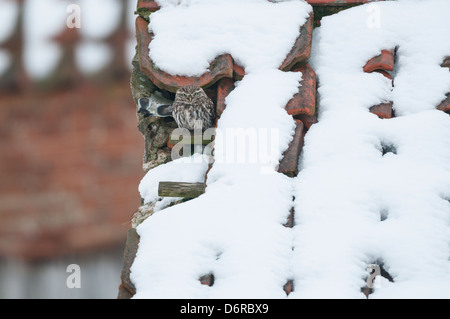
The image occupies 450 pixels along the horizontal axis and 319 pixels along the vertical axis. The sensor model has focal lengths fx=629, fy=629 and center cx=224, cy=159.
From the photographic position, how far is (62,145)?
4.94 ft

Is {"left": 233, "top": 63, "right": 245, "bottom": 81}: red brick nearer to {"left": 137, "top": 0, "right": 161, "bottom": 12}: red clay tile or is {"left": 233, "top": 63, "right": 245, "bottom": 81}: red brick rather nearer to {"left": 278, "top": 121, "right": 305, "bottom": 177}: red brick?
{"left": 278, "top": 121, "right": 305, "bottom": 177}: red brick

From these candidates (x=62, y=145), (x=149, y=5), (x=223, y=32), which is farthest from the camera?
(x=149, y=5)

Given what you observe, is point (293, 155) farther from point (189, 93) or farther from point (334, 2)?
point (334, 2)

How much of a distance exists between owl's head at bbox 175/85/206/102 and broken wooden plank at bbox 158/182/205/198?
1.29 ft

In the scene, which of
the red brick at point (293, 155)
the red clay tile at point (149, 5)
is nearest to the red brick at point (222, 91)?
the red brick at point (293, 155)

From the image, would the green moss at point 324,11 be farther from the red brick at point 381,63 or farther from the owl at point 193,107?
the owl at point 193,107

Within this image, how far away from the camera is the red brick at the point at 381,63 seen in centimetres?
256

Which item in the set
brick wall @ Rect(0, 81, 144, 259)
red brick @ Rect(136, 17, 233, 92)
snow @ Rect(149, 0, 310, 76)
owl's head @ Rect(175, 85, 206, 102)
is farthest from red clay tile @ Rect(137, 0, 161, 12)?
brick wall @ Rect(0, 81, 144, 259)

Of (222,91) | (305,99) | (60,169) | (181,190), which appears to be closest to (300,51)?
(305,99)

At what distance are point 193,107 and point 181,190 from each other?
341 mm

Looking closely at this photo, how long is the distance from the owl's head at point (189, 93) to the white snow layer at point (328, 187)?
88 mm
